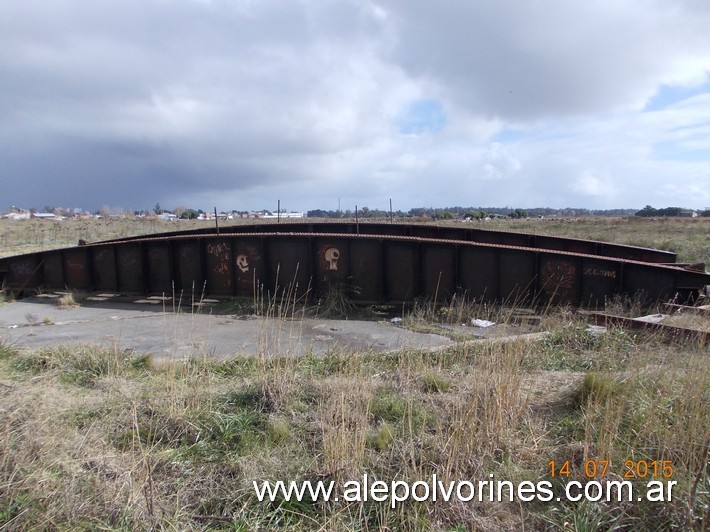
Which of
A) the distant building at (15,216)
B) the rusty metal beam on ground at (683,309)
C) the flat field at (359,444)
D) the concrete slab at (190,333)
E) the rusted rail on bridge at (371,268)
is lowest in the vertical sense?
the concrete slab at (190,333)

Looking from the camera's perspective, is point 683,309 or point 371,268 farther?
point 371,268

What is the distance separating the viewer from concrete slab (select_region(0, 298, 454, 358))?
702 centimetres

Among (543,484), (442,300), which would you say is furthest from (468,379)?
(442,300)

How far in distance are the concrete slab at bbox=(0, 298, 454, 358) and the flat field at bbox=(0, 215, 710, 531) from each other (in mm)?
1199

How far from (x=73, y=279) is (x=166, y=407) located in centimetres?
1069

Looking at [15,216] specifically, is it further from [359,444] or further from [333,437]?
[359,444]

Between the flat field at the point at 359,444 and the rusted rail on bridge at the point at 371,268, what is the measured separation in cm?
353

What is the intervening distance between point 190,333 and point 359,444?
158 inches

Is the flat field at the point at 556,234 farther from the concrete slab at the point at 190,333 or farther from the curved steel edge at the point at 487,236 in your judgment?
the concrete slab at the point at 190,333

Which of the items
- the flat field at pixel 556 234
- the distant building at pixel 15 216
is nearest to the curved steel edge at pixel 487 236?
the flat field at pixel 556 234

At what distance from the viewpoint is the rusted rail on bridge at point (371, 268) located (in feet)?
28.7

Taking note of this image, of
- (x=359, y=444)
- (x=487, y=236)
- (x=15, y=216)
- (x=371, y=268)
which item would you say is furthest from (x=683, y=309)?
(x=15, y=216)

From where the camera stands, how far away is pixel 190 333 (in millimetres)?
6582

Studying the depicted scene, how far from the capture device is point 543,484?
10.6 ft
